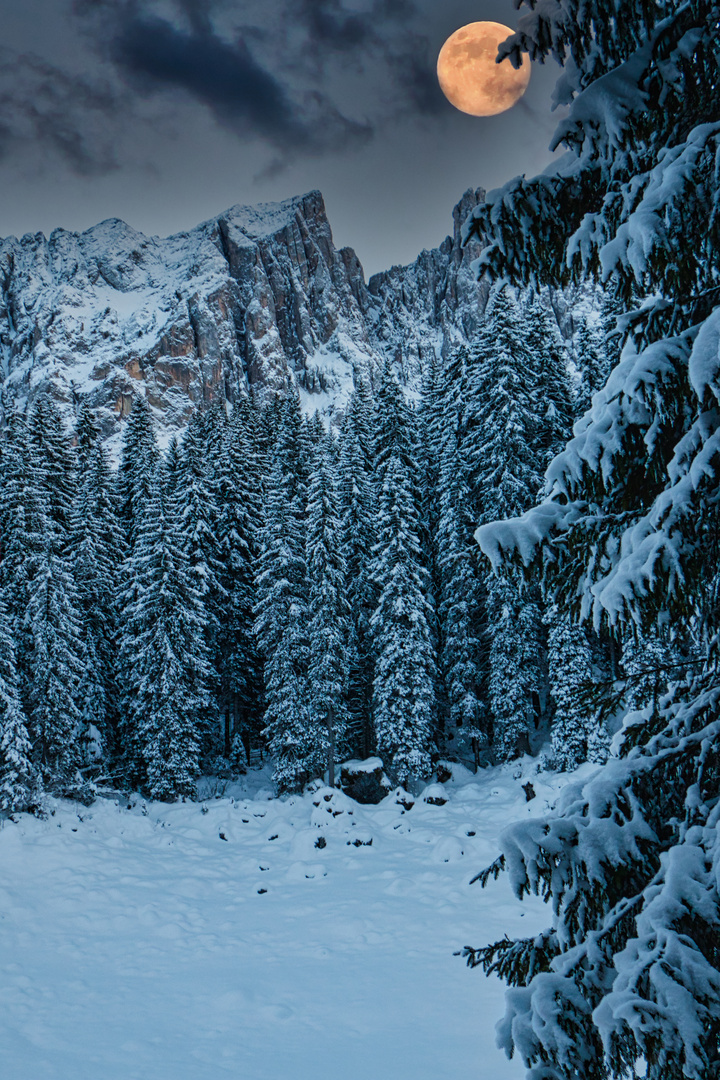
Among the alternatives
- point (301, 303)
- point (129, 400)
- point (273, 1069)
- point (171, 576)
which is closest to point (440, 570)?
point (171, 576)

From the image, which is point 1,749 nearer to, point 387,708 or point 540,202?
point 387,708

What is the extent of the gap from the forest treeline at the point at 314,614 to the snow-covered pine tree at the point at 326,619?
0.10m

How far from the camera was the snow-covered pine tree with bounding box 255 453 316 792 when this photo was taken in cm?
2602

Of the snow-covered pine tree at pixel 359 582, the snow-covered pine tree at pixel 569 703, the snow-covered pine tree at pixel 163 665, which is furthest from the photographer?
the snow-covered pine tree at pixel 359 582

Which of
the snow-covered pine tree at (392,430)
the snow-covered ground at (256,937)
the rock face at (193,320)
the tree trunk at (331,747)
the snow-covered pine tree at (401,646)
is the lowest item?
the snow-covered ground at (256,937)

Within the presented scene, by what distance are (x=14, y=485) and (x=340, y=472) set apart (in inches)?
601

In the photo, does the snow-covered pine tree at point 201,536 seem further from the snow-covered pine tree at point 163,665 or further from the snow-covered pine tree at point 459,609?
the snow-covered pine tree at point 459,609

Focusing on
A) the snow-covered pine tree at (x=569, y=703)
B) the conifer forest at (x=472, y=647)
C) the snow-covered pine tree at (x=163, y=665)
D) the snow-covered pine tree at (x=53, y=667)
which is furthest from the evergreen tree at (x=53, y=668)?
the snow-covered pine tree at (x=569, y=703)

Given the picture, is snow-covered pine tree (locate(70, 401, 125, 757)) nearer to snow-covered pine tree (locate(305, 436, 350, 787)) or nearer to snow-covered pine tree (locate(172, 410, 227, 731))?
snow-covered pine tree (locate(172, 410, 227, 731))

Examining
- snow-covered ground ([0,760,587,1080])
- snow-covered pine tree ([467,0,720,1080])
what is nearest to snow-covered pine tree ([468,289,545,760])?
snow-covered ground ([0,760,587,1080])

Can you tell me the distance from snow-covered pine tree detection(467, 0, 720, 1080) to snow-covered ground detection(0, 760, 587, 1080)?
8.69 meters

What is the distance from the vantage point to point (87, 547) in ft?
97.3

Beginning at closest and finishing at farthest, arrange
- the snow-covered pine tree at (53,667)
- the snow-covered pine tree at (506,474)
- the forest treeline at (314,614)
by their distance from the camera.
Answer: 1. the snow-covered pine tree at (53,667)
2. the forest treeline at (314,614)
3. the snow-covered pine tree at (506,474)

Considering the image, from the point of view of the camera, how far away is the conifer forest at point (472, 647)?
3109 mm
